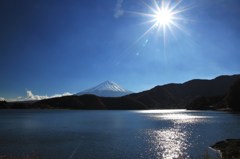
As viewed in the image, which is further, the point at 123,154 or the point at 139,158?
the point at 123,154

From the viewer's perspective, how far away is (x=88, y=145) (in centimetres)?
5622

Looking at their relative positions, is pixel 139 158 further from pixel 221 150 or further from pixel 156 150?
pixel 221 150

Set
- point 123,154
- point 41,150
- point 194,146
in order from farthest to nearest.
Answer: point 194,146 → point 41,150 → point 123,154

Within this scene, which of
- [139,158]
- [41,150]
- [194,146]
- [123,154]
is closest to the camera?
[139,158]

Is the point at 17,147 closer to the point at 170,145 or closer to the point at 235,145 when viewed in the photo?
the point at 170,145

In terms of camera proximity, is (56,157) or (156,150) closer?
(56,157)

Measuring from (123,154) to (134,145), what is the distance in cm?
1015

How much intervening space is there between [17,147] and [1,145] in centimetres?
467

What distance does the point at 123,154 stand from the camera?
151 feet

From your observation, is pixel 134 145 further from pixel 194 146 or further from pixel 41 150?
pixel 41 150

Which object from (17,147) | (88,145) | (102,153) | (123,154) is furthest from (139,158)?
(17,147)

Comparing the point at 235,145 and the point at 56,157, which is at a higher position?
the point at 235,145

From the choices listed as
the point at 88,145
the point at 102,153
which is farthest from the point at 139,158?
the point at 88,145

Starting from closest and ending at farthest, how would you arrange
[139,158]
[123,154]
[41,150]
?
[139,158]
[123,154]
[41,150]
